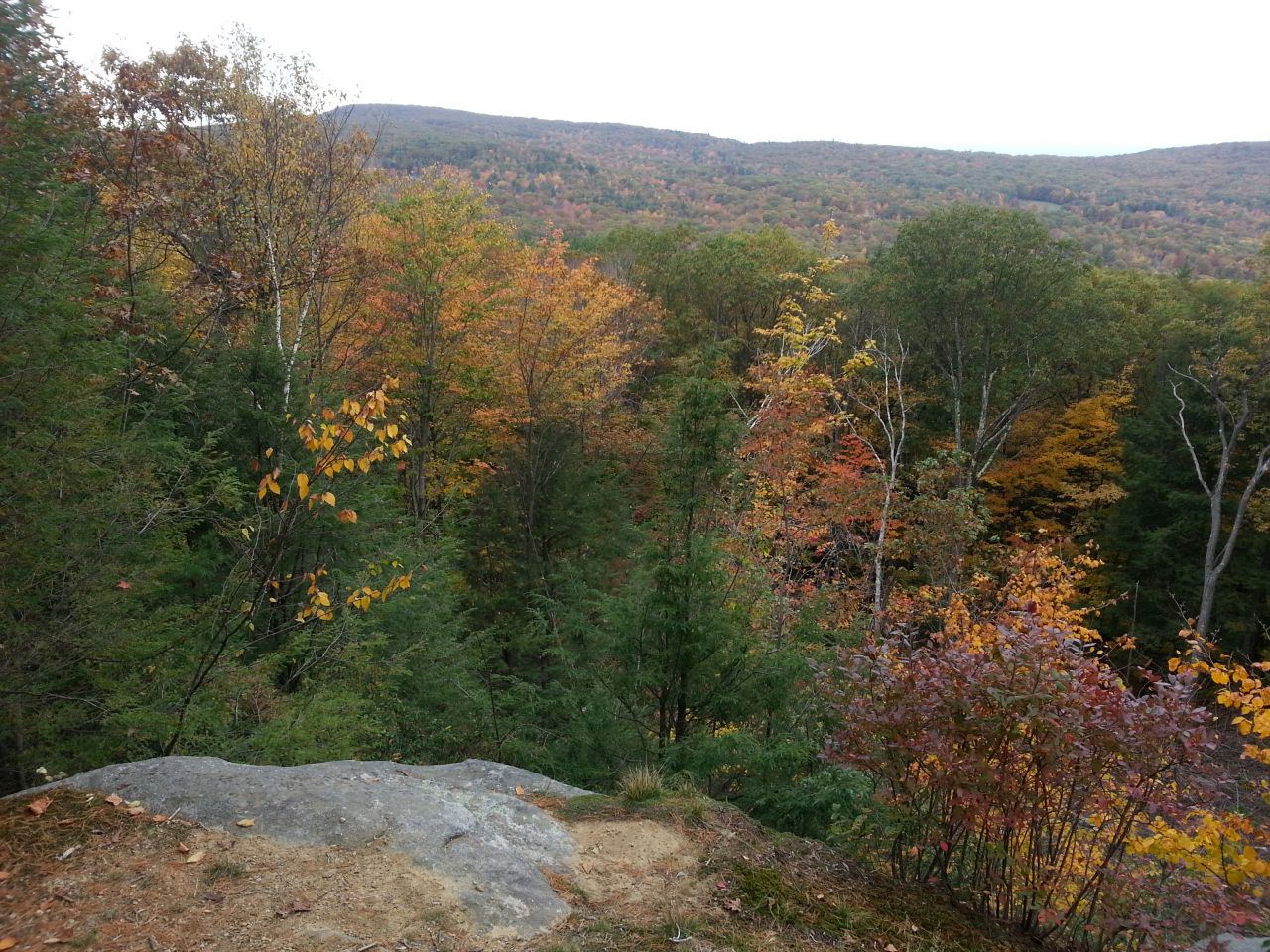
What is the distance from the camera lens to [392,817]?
12.7 ft

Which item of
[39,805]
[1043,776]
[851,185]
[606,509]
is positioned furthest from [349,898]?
[851,185]

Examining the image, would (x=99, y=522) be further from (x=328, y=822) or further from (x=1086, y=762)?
(x=1086, y=762)

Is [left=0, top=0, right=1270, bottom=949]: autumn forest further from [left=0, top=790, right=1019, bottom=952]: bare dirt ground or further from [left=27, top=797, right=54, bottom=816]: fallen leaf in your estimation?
[left=27, top=797, right=54, bottom=816]: fallen leaf

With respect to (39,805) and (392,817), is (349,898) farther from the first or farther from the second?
(39,805)

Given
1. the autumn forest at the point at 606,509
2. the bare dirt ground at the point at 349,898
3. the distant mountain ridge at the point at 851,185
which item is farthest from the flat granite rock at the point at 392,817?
the distant mountain ridge at the point at 851,185

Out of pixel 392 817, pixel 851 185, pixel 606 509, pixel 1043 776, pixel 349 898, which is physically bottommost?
pixel 606 509

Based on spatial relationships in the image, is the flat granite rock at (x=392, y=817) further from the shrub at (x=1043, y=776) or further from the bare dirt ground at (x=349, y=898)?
the shrub at (x=1043, y=776)

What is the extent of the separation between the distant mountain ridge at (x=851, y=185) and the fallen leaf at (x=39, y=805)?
110ft

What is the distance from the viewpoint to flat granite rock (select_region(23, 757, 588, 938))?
345 cm

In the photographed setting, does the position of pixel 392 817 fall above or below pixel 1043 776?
below

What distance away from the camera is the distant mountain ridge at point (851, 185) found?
166 ft

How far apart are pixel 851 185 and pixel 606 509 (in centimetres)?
7803

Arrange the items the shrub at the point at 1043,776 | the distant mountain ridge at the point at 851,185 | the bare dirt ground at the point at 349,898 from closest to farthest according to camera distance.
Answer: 1. the bare dirt ground at the point at 349,898
2. the shrub at the point at 1043,776
3. the distant mountain ridge at the point at 851,185

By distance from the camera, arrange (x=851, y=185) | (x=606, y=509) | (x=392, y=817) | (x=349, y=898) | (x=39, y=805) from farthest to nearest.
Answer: (x=851, y=185) → (x=606, y=509) → (x=392, y=817) → (x=39, y=805) → (x=349, y=898)
